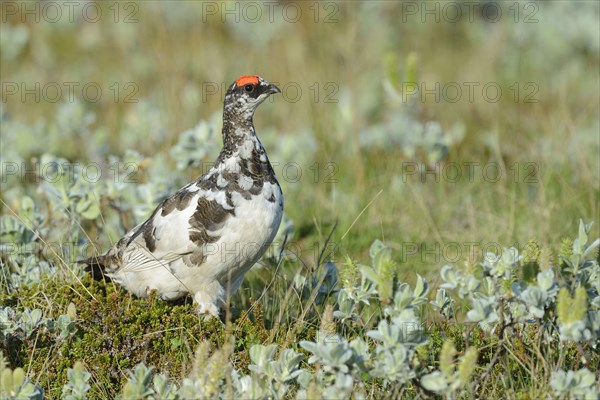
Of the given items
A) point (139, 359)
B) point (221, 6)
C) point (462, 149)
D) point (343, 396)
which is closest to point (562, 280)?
point (343, 396)

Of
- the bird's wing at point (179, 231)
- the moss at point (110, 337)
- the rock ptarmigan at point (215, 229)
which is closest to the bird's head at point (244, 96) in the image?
the rock ptarmigan at point (215, 229)

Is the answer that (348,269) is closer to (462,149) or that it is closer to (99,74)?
(462,149)

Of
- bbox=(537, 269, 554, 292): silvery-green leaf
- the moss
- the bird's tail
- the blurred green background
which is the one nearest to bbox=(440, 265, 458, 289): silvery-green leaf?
bbox=(537, 269, 554, 292): silvery-green leaf

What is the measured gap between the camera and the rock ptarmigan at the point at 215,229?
4.00 meters

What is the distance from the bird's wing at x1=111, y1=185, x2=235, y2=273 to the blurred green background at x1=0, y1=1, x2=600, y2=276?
574 millimetres

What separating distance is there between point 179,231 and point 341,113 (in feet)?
11.3

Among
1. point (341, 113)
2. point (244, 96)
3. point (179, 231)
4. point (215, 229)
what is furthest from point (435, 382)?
point (341, 113)

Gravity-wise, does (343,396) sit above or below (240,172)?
below

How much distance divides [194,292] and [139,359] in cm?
48

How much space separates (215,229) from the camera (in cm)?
401

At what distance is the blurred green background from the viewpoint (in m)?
5.61

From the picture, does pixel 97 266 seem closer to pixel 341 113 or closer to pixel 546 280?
pixel 546 280

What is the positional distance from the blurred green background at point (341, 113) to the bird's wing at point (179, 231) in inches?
22.6

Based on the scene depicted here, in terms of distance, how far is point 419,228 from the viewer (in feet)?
19.1
